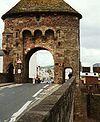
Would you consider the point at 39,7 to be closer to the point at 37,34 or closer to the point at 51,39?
the point at 37,34

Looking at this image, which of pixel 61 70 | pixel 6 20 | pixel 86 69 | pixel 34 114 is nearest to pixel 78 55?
pixel 61 70

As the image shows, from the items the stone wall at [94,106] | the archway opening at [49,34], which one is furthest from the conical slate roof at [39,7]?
the stone wall at [94,106]

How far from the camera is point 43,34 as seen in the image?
36875 mm

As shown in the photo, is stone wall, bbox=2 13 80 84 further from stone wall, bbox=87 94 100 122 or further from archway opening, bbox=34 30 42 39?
stone wall, bbox=87 94 100 122

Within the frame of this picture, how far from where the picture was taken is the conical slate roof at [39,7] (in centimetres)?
3691

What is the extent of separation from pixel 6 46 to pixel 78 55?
7480 mm

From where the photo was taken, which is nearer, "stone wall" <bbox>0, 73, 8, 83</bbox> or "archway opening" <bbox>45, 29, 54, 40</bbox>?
"stone wall" <bbox>0, 73, 8, 83</bbox>

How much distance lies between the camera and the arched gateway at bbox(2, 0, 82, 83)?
120 ft

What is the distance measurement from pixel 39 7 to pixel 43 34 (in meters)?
2.84

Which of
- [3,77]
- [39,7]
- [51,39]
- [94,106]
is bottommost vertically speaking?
[94,106]

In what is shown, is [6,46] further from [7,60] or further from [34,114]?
[34,114]

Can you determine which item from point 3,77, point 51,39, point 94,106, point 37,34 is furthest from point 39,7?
point 94,106

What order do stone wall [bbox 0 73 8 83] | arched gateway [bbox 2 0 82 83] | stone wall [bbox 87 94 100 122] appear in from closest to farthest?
stone wall [bbox 0 73 8 83]
arched gateway [bbox 2 0 82 83]
stone wall [bbox 87 94 100 122]

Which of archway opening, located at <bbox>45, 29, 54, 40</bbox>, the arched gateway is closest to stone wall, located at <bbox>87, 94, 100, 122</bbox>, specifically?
the arched gateway
